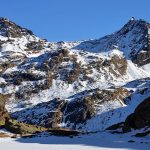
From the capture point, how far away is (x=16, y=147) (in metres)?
36.4

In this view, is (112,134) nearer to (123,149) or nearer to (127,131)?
(127,131)

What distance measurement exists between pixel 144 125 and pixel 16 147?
17319mm

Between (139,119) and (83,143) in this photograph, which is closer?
(83,143)

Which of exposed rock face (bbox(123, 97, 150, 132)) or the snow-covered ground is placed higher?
exposed rock face (bbox(123, 97, 150, 132))

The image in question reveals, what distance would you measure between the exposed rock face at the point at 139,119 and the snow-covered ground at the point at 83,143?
3405 millimetres

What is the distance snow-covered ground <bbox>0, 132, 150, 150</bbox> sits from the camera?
119 ft

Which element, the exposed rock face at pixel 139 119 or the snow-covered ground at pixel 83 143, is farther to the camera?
the exposed rock face at pixel 139 119

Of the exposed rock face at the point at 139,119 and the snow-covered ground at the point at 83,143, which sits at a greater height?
the exposed rock face at the point at 139,119

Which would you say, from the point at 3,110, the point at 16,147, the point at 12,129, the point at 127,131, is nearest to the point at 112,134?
the point at 127,131

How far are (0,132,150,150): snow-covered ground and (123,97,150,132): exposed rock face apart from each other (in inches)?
134

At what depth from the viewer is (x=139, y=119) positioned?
49781 mm

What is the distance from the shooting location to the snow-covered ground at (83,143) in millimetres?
36406

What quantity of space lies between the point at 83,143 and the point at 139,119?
38.1 ft

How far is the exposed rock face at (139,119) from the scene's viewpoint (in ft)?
161
